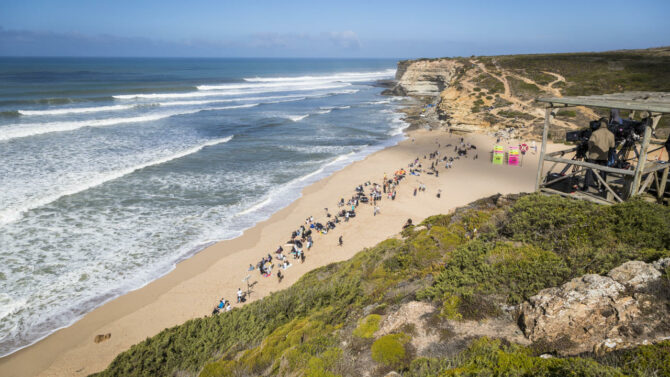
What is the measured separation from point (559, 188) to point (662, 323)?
559 centimetres

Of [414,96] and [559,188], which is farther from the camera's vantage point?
[414,96]

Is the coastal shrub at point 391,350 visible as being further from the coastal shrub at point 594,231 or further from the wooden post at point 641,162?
the wooden post at point 641,162

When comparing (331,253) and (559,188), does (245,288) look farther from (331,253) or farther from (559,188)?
(559,188)

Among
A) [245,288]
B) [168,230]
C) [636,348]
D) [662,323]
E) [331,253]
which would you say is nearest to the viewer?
[636,348]

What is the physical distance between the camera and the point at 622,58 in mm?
54656

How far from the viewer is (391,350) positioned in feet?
17.1

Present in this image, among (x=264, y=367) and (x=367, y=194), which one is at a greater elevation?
(x=264, y=367)

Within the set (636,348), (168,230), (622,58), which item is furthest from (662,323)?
(622,58)

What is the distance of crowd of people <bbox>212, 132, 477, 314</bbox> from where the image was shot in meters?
16.0

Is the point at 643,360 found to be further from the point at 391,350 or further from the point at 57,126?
the point at 57,126

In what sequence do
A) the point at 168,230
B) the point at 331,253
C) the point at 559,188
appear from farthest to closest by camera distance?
1. the point at 168,230
2. the point at 331,253
3. the point at 559,188

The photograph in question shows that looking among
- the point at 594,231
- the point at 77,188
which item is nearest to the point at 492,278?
the point at 594,231

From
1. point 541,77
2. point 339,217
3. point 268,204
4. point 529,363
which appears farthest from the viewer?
point 541,77

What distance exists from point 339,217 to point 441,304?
591 inches
